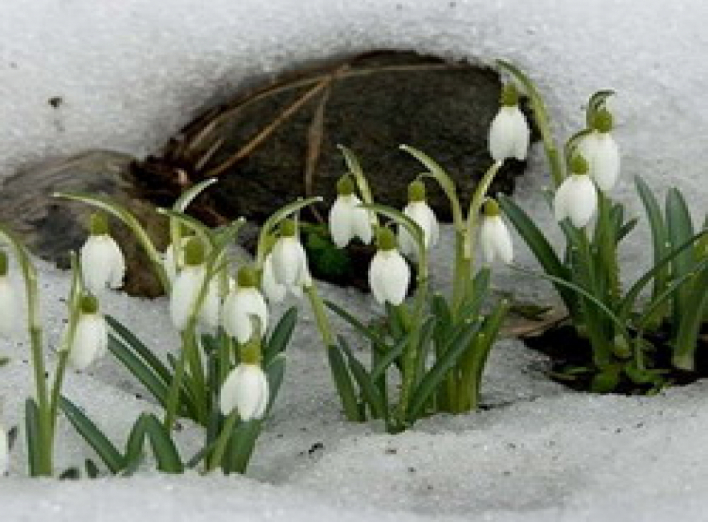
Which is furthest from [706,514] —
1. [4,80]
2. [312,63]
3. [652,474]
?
[4,80]

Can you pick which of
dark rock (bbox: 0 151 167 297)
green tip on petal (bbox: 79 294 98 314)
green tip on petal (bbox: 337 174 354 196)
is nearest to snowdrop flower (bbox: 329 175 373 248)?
green tip on petal (bbox: 337 174 354 196)

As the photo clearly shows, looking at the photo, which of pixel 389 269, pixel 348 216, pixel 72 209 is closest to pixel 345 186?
pixel 348 216

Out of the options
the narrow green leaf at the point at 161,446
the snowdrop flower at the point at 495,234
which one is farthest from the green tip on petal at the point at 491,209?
the narrow green leaf at the point at 161,446

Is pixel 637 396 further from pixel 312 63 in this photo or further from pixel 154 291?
pixel 312 63

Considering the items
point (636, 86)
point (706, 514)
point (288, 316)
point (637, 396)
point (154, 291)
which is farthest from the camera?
point (636, 86)

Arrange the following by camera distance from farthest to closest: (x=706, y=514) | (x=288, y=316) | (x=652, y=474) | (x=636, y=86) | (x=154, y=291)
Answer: (x=636, y=86)
(x=154, y=291)
(x=288, y=316)
(x=652, y=474)
(x=706, y=514)

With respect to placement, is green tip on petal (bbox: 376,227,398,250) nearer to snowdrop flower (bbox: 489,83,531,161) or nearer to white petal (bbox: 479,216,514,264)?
white petal (bbox: 479,216,514,264)

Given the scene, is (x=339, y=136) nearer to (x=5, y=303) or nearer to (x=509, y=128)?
(x=509, y=128)
